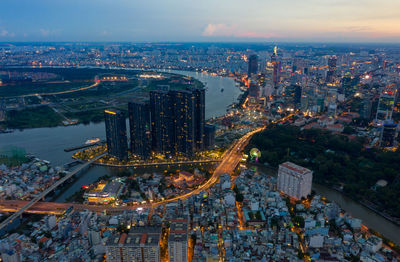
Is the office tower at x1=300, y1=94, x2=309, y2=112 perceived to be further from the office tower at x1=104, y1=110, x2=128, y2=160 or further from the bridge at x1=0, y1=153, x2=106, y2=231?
the bridge at x1=0, y1=153, x2=106, y2=231

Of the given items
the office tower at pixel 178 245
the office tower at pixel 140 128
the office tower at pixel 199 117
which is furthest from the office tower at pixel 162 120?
the office tower at pixel 178 245

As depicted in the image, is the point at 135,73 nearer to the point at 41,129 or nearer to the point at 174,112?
the point at 41,129

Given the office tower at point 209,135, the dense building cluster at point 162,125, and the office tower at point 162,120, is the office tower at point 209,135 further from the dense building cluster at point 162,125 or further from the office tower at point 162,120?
the office tower at point 162,120

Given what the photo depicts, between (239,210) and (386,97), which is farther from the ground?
(386,97)

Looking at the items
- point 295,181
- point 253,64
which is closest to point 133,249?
point 295,181

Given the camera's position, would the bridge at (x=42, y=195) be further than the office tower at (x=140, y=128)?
No

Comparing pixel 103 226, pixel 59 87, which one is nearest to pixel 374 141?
pixel 103 226
